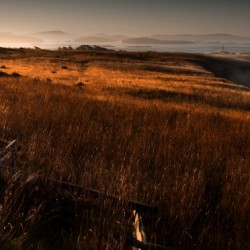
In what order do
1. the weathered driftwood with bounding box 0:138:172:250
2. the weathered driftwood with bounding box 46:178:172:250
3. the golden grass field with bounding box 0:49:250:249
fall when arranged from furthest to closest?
1. the golden grass field with bounding box 0:49:250:249
2. the weathered driftwood with bounding box 46:178:172:250
3. the weathered driftwood with bounding box 0:138:172:250

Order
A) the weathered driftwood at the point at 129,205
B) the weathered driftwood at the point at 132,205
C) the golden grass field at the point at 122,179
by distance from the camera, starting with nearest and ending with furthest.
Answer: the weathered driftwood at the point at 129,205 → the weathered driftwood at the point at 132,205 → the golden grass field at the point at 122,179

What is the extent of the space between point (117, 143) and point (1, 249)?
13.0 ft

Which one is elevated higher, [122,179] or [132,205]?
[122,179]

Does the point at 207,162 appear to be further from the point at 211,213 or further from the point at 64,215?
the point at 64,215

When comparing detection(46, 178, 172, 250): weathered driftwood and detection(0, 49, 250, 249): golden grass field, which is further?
detection(0, 49, 250, 249): golden grass field

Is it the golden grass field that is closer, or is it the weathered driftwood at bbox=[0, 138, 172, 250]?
the weathered driftwood at bbox=[0, 138, 172, 250]

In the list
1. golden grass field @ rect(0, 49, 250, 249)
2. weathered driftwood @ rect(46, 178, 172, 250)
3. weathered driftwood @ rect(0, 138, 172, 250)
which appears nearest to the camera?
weathered driftwood @ rect(0, 138, 172, 250)

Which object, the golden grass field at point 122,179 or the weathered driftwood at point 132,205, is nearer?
the weathered driftwood at point 132,205

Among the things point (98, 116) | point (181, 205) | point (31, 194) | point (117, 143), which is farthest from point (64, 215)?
point (98, 116)

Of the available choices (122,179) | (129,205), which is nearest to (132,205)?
(129,205)

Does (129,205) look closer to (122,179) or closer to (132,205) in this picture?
(132,205)

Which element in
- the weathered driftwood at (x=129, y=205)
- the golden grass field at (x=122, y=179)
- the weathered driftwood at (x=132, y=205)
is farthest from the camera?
the golden grass field at (x=122, y=179)

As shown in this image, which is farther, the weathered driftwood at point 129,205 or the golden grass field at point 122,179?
the golden grass field at point 122,179

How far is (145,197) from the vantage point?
457 cm
